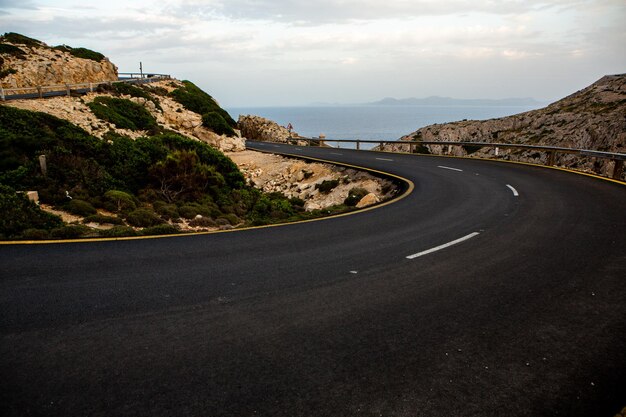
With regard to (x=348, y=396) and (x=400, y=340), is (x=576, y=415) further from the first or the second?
(x=348, y=396)

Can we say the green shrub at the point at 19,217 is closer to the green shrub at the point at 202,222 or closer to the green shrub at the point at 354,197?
the green shrub at the point at 202,222

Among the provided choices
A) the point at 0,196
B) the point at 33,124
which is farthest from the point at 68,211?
the point at 33,124

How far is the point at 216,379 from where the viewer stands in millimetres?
3389

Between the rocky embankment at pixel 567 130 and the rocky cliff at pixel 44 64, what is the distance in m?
34.0

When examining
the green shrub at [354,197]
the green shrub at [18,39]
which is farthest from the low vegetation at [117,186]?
the green shrub at [18,39]

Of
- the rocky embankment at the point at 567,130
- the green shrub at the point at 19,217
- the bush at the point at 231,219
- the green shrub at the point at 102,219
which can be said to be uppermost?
the rocky embankment at the point at 567,130

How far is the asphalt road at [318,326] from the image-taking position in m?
3.18

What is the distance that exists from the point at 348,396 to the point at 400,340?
1112 mm

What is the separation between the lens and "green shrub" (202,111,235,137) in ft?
120

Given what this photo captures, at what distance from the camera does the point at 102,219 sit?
11719 mm

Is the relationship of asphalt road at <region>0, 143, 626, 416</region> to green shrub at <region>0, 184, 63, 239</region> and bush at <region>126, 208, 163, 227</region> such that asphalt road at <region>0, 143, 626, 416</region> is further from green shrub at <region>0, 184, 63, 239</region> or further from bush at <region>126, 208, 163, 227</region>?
bush at <region>126, 208, 163, 227</region>

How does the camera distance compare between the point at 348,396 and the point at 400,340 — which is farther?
the point at 400,340

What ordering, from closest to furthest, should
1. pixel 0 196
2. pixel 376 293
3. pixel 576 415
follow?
pixel 576 415, pixel 376 293, pixel 0 196

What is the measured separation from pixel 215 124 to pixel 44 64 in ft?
57.3
